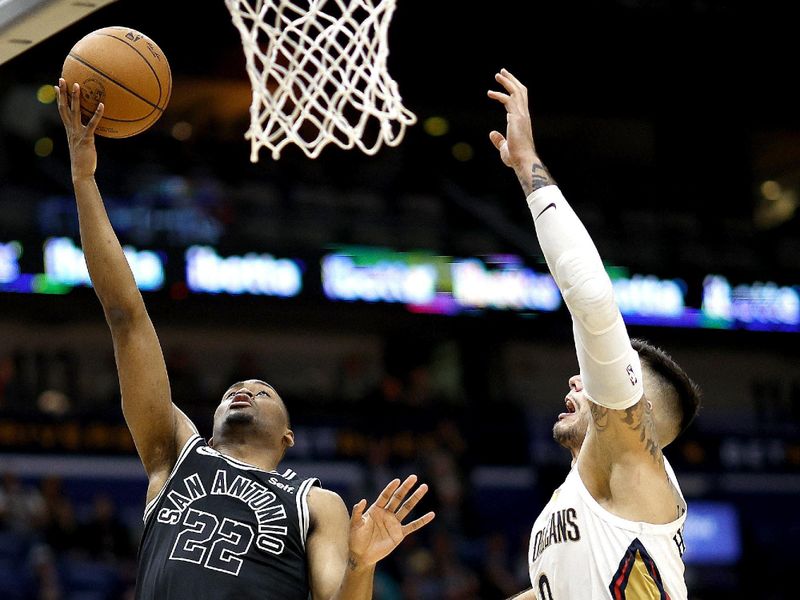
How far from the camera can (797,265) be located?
14.4 m

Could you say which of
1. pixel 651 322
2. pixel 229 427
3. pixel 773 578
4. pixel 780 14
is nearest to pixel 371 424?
pixel 651 322

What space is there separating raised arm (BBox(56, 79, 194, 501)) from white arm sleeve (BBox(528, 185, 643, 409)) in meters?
1.23

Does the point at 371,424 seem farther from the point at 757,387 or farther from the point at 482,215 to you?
the point at 757,387

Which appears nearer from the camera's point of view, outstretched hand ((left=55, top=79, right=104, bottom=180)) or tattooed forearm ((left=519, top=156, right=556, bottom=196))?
tattooed forearm ((left=519, top=156, right=556, bottom=196))

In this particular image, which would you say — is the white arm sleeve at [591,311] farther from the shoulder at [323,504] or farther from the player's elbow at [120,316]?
the player's elbow at [120,316]

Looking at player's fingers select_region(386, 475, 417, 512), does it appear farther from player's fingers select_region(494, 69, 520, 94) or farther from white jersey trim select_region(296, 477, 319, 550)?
player's fingers select_region(494, 69, 520, 94)

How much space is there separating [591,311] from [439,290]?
32.2 feet

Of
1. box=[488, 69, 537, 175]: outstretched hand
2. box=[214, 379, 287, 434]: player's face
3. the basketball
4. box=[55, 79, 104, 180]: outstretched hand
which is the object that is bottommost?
box=[214, 379, 287, 434]: player's face

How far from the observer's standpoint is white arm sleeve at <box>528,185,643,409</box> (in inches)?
111

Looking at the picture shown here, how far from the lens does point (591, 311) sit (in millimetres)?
2820

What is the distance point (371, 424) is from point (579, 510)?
29.8 feet

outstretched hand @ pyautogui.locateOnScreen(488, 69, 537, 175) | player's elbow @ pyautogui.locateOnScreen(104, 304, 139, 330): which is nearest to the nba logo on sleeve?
outstretched hand @ pyautogui.locateOnScreen(488, 69, 537, 175)

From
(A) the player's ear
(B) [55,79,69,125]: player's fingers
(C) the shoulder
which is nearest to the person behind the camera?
(B) [55,79,69,125]: player's fingers

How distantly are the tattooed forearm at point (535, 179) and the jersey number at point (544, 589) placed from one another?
982mm
